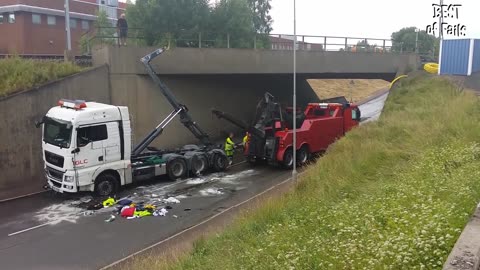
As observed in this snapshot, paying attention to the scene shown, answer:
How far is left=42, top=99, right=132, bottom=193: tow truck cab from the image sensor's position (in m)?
14.2

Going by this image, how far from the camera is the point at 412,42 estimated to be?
40.6 m

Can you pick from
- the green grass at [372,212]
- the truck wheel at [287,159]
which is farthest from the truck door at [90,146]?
the truck wheel at [287,159]

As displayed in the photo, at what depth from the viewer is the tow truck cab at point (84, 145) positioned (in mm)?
14234

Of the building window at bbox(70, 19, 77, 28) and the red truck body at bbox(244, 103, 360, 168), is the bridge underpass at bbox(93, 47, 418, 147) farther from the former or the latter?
the building window at bbox(70, 19, 77, 28)

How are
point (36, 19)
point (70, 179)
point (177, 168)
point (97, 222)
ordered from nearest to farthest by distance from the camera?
point (97, 222), point (70, 179), point (177, 168), point (36, 19)

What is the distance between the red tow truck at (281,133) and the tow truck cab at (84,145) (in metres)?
5.05

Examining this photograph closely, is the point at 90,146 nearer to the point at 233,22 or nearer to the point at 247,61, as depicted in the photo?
the point at 247,61

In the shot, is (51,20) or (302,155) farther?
(51,20)

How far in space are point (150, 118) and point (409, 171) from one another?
1524cm

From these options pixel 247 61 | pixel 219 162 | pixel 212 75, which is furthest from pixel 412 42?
pixel 219 162

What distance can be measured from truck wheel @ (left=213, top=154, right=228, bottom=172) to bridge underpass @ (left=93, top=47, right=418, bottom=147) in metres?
4.76

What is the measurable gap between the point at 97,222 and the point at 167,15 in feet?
64.5

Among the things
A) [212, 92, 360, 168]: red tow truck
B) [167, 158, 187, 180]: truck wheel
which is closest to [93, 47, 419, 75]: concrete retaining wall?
[212, 92, 360, 168]: red tow truck

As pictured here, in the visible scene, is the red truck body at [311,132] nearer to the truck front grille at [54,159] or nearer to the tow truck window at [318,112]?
the tow truck window at [318,112]
